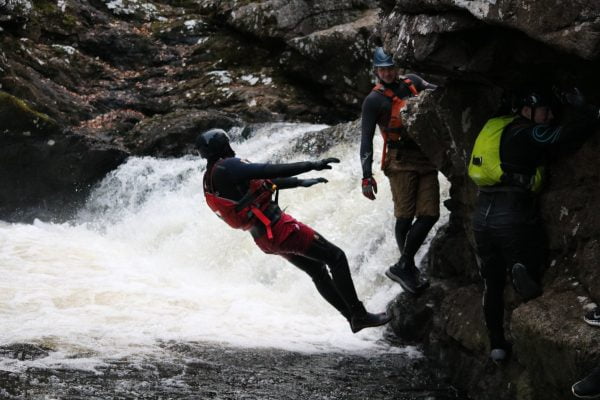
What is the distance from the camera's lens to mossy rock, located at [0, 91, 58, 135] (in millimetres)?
16312

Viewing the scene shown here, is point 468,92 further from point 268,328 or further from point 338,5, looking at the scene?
point 338,5

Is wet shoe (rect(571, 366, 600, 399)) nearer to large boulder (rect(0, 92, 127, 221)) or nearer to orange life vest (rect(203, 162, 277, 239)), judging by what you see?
orange life vest (rect(203, 162, 277, 239))

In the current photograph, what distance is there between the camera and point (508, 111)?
6.28 m

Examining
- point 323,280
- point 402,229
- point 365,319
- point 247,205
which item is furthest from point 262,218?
point 402,229

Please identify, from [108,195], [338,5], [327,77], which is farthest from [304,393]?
[338,5]

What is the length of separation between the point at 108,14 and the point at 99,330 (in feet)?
57.6

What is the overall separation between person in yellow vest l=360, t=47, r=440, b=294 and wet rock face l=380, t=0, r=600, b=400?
0.31m

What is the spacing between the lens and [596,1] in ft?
16.3

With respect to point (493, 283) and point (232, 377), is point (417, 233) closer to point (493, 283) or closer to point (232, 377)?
point (493, 283)

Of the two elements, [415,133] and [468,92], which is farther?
[415,133]

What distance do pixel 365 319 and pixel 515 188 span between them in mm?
2526

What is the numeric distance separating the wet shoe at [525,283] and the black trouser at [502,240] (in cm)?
11

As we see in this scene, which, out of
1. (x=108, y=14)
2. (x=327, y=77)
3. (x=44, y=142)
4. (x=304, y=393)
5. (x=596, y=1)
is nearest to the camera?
(x=596, y=1)

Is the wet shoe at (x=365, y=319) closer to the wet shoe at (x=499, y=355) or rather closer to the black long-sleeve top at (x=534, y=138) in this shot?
the wet shoe at (x=499, y=355)
